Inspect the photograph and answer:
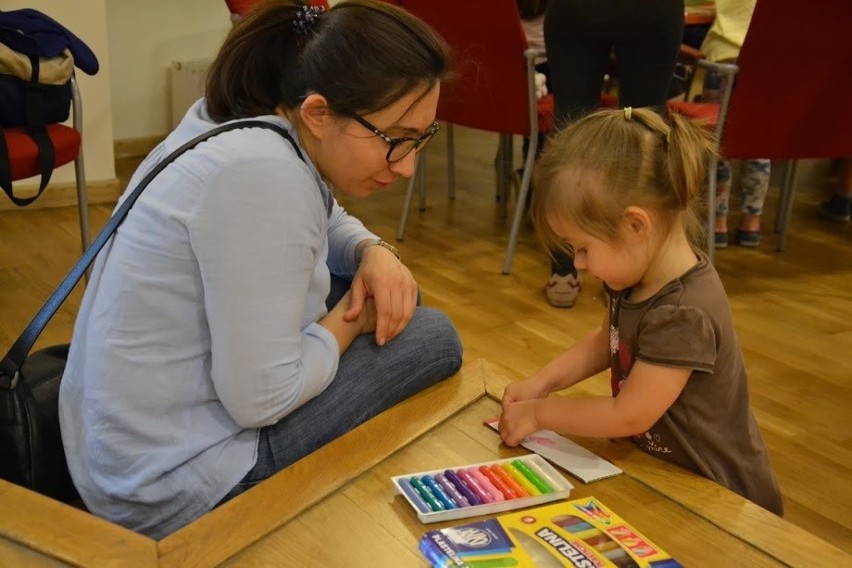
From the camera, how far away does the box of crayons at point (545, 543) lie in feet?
3.30

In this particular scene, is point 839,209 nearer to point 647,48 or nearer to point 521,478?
point 647,48

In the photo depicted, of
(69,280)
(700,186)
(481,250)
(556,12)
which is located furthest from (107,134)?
(700,186)

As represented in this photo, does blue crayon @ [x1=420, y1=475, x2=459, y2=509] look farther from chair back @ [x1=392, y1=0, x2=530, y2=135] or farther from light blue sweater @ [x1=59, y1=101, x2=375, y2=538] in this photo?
chair back @ [x1=392, y1=0, x2=530, y2=135]

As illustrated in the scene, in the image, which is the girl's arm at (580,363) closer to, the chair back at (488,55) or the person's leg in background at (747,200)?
the chair back at (488,55)

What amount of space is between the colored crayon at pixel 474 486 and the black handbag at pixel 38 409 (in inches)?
17.0

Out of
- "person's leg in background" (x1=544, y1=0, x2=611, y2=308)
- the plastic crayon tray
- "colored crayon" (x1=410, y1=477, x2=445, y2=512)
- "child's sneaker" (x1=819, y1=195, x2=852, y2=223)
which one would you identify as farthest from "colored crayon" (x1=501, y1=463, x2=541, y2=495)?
"child's sneaker" (x1=819, y1=195, x2=852, y2=223)

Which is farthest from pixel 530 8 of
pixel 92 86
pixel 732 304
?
pixel 92 86

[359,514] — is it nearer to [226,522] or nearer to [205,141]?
[226,522]

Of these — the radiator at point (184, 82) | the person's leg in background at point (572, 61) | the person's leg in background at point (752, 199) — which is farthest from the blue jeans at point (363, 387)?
the radiator at point (184, 82)

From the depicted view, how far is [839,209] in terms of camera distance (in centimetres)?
366

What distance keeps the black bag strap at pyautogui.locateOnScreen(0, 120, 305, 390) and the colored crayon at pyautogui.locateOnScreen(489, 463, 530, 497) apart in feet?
1.45

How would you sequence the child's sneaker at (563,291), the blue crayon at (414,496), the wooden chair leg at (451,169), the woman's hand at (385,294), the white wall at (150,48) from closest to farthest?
the blue crayon at (414,496) < the woman's hand at (385,294) < the child's sneaker at (563,291) < the wooden chair leg at (451,169) < the white wall at (150,48)

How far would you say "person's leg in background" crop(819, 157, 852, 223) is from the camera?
3.65 m

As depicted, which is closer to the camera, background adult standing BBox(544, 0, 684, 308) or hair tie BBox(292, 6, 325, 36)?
hair tie BBox(292, 6, 325, 36)
